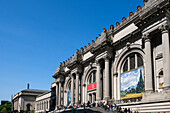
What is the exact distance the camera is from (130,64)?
113ft

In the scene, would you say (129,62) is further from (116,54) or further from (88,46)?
(88,46)

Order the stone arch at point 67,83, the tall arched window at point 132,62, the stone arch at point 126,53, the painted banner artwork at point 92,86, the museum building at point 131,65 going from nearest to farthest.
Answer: the museum building at point 131,65, the stone arch at point 126,53, the tall arched window at point 132,62, the painted banner artwork at point 92,86, the stone arch at point 67,83

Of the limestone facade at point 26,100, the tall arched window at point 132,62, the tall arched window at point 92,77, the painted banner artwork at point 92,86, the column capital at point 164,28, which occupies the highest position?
the column capital at point 164,28

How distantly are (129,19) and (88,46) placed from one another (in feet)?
46.6

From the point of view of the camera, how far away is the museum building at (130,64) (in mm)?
27188

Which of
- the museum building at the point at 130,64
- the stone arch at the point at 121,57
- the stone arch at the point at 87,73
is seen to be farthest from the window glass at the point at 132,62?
the stone arch at the point at 87,73

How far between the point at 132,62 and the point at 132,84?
342 cm

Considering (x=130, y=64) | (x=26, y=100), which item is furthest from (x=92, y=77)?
(x=26, y=100)

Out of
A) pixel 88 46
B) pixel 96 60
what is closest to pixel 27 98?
pixel 88 46

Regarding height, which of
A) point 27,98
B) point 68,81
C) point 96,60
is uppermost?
point 96,60

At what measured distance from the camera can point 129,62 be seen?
34281 millimetres

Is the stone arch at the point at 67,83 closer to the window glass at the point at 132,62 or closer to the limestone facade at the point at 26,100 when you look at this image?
the window glass at the point at 132,62

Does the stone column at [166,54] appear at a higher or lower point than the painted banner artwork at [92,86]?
higher

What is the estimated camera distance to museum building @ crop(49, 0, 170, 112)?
27.2 m
